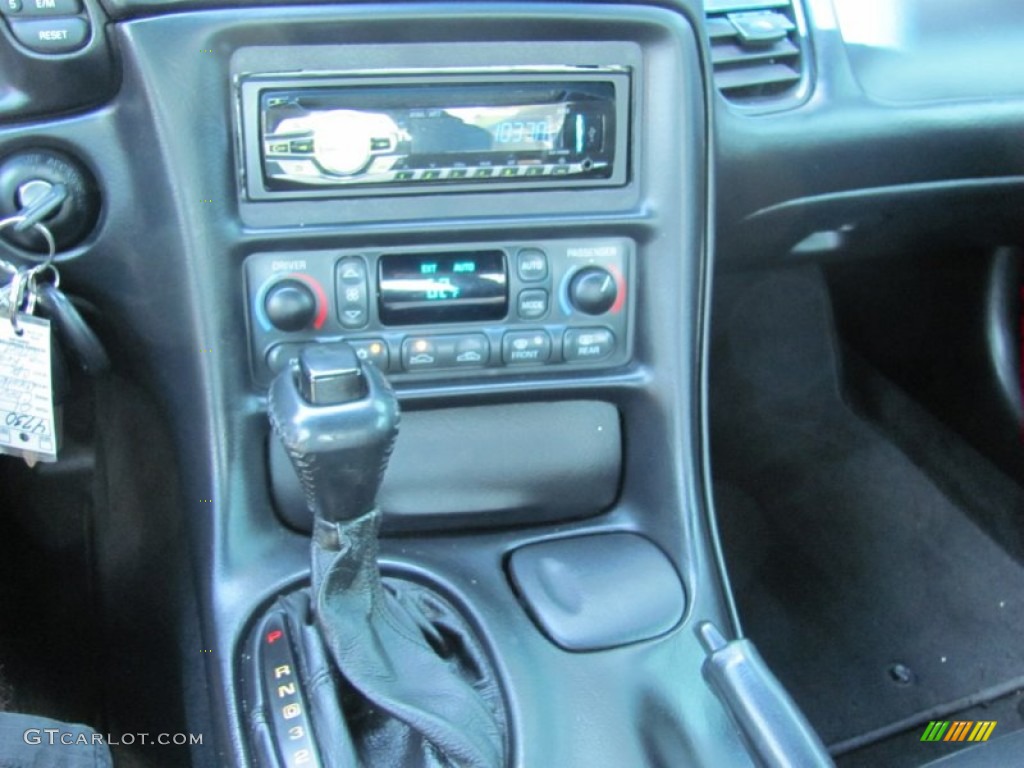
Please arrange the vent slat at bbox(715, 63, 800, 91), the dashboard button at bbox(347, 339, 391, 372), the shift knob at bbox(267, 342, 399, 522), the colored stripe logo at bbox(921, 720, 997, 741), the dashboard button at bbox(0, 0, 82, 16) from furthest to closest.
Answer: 1. the colored stripe logo at bbox(921, 720, 997, 741)
2. the vent slat at bbox(715, 63, 800, 91)
3. the dashboard button at bbox(347, 339, 391, 372)
4. the dashboard button at bbox(0, 0, 82, 16)
5. the shift knob at bbox(267, 342, 399, 522)

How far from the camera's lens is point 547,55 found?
98 cm

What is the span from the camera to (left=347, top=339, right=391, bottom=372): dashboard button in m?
0.97

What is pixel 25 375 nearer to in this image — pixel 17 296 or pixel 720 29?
pixel 17 296

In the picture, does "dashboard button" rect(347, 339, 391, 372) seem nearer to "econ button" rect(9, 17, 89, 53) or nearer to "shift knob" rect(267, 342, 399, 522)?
"shift knob" rect(267, 342, 399, 522)

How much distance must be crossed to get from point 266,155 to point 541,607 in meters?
0.44

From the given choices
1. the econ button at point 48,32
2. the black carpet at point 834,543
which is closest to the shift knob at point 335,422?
the econ button at point 48,32

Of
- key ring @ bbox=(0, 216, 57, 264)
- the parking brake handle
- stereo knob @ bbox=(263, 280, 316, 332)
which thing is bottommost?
the parking brake handle

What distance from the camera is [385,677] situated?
30.5 inches

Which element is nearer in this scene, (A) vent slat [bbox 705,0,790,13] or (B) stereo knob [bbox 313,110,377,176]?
(B) stereo knob [bbox 313,110,377,176]

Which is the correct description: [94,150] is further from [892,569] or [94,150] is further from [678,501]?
[892,569]

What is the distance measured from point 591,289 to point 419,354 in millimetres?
164

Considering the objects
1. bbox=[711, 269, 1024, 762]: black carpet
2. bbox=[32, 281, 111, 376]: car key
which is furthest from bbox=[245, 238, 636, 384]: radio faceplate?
bbox=[711, 269, 1024, 762]: black carpet

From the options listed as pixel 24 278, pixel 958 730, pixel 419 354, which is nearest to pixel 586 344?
pixel 419 354

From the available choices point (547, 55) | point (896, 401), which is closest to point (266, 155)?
point (547, 55)
